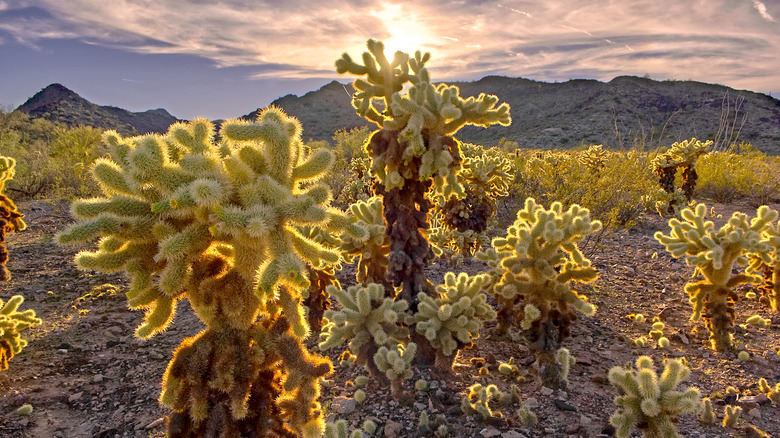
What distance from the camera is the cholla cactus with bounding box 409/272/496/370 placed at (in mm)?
4199

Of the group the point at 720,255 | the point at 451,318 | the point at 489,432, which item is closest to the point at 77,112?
the point at 451,318

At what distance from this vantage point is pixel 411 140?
13.4 feet

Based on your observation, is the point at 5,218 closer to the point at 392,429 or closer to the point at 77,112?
the point at 392,429

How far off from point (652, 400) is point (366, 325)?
2448 mm

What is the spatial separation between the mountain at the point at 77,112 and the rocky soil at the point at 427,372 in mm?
48287

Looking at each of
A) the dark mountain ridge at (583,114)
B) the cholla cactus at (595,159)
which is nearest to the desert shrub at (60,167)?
the cholla cactus at (595,159)

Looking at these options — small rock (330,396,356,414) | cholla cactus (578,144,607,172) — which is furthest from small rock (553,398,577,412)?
cholla cactus (578,144,607,172)

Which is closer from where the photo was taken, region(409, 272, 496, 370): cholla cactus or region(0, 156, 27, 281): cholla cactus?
region(409, 272, 496, 370): cholla cactus

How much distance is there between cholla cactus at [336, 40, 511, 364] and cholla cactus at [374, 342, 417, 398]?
2.10ft

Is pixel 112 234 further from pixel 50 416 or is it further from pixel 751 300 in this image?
pixel 751 300

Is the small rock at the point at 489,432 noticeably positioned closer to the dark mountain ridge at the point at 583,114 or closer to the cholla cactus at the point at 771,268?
the cholla cactus at the point at 771,268

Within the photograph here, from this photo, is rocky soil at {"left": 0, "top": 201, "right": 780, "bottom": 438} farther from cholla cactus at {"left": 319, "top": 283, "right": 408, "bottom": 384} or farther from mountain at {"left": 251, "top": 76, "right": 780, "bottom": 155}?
mountain at {"left": 251, "top": 76, "right": 780, "bottom": 155}

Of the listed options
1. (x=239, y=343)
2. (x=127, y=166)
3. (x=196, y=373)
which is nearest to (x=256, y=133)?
(x=127, y=166)

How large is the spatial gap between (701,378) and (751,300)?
9.75 ft
